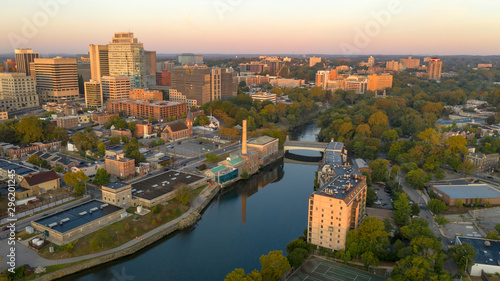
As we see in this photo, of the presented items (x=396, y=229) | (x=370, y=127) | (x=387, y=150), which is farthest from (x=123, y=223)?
(x=370, y=127)

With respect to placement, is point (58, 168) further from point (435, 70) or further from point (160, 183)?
point (435, 70)

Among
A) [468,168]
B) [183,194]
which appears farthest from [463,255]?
[183,194]

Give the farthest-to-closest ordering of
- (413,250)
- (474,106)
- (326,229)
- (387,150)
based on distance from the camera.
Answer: (474,106) → (387,150) → (326,229) → (413,250)

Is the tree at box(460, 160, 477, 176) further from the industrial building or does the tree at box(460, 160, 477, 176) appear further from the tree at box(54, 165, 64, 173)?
the tree at box(54, 165, 64, 173)

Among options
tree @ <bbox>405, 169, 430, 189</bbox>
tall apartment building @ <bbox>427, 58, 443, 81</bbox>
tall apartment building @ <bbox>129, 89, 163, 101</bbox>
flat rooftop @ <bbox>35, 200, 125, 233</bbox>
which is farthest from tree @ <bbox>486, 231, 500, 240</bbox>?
tall apartment building @ <bbox>427, 58, 443, 81</bbox>

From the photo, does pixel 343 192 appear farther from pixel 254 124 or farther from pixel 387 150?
pixel 254 124
